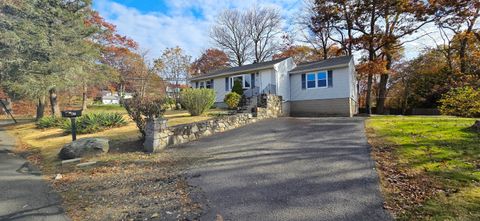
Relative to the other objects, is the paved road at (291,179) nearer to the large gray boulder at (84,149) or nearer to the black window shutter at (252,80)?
the large gray boulder at (84,149)

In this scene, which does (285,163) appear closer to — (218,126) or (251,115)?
(218,126)

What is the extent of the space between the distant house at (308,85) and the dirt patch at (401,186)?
12.7 meters

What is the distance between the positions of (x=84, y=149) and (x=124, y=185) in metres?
3.56

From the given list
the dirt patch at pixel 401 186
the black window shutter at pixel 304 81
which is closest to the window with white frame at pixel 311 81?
the black window shutter at pixel 304 81

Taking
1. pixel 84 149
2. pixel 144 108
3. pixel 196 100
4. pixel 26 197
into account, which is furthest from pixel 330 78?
pixel 26 197

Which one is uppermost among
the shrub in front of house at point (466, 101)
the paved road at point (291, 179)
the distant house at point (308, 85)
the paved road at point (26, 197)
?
the distant house at point (308, 85)

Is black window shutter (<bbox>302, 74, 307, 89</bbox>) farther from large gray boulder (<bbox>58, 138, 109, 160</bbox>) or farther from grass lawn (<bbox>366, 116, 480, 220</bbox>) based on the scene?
large gray boulder (<bbox>58, 138, 109, 160</bbox>)

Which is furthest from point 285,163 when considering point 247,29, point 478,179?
point 247,29

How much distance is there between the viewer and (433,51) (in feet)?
86.5

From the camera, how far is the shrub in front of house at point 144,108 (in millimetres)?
8914

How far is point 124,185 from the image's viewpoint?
5.46 m

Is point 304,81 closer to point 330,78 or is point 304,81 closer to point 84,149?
point 330,78

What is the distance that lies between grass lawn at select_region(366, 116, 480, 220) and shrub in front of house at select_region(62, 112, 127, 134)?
1142 cm

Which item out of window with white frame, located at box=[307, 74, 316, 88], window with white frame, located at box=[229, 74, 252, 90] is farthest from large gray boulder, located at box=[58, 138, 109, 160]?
window with white frame, located at box=[307, 74, 316, 88]
